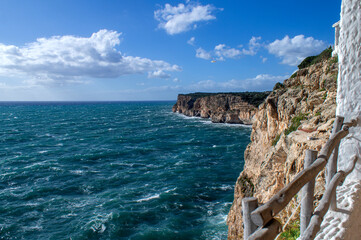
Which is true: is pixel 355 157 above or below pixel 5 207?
above

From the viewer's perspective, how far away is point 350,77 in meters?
6.43

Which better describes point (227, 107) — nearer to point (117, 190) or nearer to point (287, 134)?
point (117, 190)

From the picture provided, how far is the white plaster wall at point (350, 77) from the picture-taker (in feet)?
20.6

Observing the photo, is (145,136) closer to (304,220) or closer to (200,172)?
(200,172)

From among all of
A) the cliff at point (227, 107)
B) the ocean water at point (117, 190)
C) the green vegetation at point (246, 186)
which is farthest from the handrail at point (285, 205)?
the cliff at point (227, 107)

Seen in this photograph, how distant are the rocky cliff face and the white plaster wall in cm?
230

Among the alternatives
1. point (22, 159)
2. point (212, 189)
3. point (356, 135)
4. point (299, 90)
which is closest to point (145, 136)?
point (22, 159)

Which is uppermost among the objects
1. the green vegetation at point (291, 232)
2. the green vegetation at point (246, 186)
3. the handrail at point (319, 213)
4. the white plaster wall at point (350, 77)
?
the white plaster wall at point (350, 77)

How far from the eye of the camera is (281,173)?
13266mm

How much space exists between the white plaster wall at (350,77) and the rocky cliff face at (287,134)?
7.55 feet

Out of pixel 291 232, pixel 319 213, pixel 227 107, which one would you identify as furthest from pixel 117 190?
pixel 227 107

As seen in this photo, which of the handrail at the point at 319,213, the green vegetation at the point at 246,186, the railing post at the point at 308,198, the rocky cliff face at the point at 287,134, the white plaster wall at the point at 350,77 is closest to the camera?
the handrail at the point at 319,213

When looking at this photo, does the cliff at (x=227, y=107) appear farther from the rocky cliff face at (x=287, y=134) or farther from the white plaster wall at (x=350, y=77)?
the white plaster wall at (x=350, y=77)

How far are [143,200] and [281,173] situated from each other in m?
15.8
